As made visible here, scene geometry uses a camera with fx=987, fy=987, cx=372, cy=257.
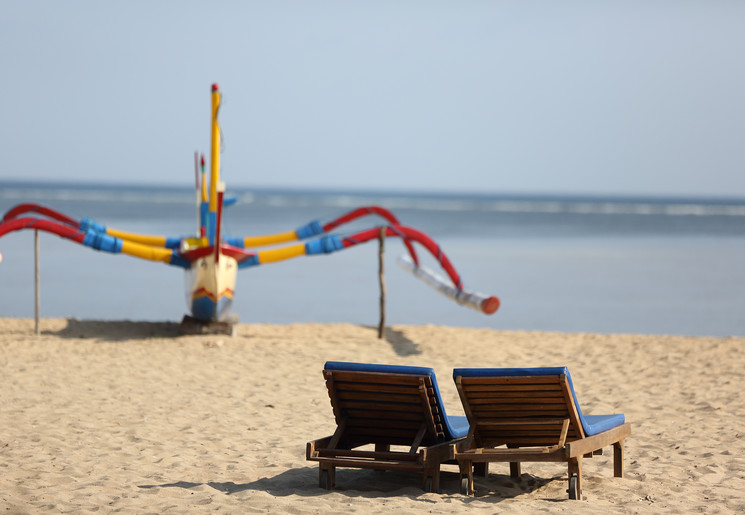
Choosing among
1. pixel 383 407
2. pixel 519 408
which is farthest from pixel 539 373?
pixel 383 407

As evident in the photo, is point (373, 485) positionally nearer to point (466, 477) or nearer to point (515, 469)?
point (466, 477)

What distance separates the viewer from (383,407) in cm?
598

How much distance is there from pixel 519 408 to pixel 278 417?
2976 millimetres

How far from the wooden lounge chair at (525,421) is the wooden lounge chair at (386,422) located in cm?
17

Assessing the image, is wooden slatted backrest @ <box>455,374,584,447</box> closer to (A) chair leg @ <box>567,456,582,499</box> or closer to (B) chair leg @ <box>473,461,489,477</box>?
(A) chair leg @ <box>567,456,582,499</box>

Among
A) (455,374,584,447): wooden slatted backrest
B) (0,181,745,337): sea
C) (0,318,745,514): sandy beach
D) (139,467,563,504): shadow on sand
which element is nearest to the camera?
(455,374,584,447): wooden slatted backrest

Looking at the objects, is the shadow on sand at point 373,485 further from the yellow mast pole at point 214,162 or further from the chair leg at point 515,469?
the yellow mast pole at point 214,162

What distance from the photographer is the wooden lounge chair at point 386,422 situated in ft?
19.0

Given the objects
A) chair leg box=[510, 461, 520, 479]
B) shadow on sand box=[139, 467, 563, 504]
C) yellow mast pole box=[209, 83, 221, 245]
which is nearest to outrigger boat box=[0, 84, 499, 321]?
yellow mast pole box=[209, 83, 221, 245]

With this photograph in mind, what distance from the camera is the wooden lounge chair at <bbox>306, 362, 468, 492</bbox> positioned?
19.0 ft

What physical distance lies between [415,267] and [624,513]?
459 inches

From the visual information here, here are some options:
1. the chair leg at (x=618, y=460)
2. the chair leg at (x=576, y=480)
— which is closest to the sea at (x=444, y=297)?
the chair leg at (x=618, y=460)

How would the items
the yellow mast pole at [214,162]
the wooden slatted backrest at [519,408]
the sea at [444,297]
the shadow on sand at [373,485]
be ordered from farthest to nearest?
the sea at [444,297] < the yellow mast pole at [214,162] < the shadow on sand at [373,485] < the wooden slatted backrest at [519,408]

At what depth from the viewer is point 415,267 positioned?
55.7 ft
